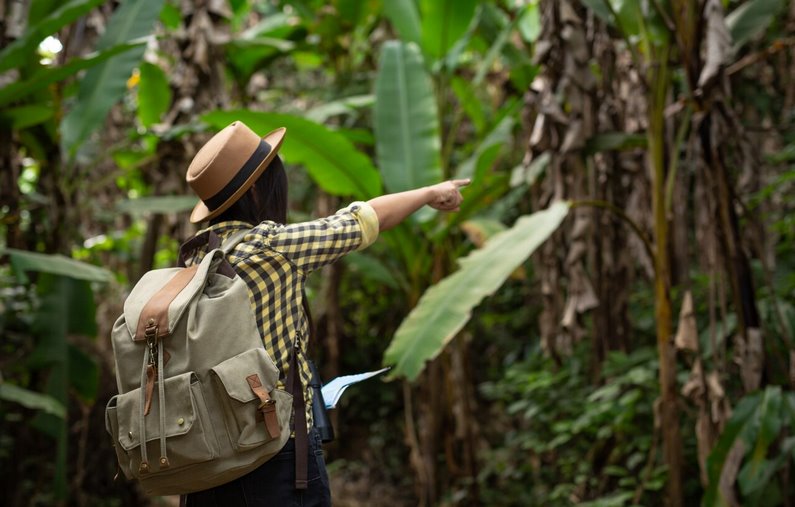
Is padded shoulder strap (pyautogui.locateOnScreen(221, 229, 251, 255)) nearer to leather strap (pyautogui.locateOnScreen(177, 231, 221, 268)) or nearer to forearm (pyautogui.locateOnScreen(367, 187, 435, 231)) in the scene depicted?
leather strap (pyautogui.locateOnScreen(177, 231, 221, 268))

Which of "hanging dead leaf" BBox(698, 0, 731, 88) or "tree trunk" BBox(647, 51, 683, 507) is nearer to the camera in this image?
"hanging dead leaf" BBox(698, 0, 731, 88)

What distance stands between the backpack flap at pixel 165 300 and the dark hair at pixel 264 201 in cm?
17

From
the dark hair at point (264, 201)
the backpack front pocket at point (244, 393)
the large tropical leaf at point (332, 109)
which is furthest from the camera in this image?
the large tropical leaf at point (332, 109)

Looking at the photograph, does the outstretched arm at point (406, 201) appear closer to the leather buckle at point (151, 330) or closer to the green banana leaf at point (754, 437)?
the leather buckle at point (151, 330)

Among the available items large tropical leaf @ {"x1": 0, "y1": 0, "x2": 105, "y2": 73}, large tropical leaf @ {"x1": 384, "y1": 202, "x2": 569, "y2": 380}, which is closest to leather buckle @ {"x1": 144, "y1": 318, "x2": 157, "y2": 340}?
large tropical leaf @ {"x1": 384, "y1": 202, "x2": 569, "y2": 380}

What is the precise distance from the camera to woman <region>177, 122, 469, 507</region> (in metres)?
1.76

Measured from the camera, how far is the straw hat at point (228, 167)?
182 cm

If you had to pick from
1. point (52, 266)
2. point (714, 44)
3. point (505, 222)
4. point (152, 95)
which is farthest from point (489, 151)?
point (152, 95)

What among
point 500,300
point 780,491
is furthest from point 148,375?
point 500,300

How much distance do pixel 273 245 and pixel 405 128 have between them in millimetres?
2880

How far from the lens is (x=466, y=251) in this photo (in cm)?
512

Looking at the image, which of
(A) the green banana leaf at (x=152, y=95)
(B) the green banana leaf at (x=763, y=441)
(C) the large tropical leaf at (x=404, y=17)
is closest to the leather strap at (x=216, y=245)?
(B) the green banana leaf at (x=763, y=441)

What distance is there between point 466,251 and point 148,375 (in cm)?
359

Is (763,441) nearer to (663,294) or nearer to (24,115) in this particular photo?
(663,294)
